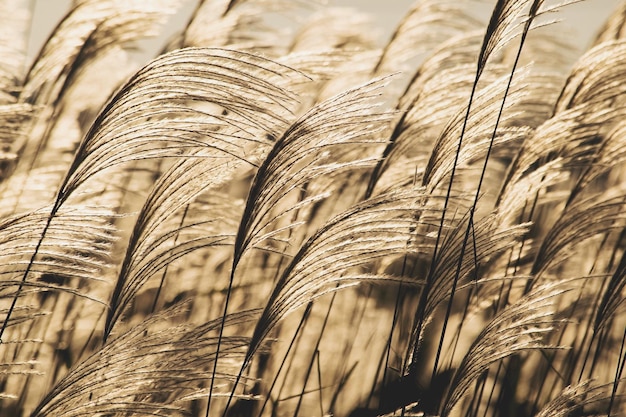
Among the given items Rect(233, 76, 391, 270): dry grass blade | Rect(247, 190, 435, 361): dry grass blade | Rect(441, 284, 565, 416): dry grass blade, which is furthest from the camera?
Rect(441, 284, 565, 416): dry grass blade

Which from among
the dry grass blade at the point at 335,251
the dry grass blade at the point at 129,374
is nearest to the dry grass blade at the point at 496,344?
the dry grass blade at the point at 335,251

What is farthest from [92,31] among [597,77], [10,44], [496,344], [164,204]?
[597,77]

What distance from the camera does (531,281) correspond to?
278 cm

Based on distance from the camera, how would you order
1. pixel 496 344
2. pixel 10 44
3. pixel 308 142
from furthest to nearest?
pixel 10 44 < pixel 496 344 < pixel 308 142

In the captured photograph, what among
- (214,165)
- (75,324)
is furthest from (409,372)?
(75,324)

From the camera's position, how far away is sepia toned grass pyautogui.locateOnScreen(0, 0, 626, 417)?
1679 millimetres

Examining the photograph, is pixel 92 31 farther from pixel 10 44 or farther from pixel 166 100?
pixel 166 100

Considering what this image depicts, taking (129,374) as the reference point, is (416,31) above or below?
above

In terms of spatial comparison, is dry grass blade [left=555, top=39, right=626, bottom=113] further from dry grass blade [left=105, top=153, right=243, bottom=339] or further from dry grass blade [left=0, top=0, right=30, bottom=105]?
dry grass blade [left=0, top=0, right=30, bottom=105]

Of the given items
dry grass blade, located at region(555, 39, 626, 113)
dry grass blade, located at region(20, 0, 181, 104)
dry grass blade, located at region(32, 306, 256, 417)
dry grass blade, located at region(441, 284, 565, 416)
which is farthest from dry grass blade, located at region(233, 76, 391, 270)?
dry grass blade, located at region(555, 39, 626, 113)

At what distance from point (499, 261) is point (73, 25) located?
6.38 ft

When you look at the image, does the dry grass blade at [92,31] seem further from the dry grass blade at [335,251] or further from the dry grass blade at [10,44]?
the dry grass blade at [335,251]

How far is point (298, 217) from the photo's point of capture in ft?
9.00

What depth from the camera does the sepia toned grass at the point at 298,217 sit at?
168cm
